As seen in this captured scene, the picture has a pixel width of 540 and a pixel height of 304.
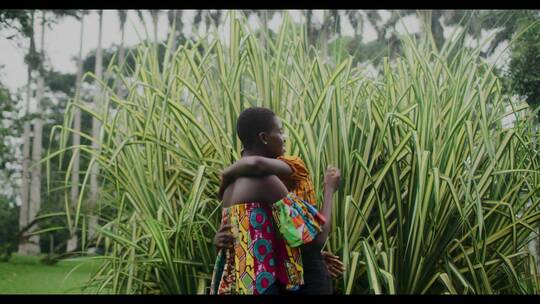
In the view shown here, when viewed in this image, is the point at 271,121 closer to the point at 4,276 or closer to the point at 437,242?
the point at 437,242

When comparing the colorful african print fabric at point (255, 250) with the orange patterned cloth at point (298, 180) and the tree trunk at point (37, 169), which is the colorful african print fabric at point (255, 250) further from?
the tree trunk at point (37, 169)

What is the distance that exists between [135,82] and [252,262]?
5.23 feet

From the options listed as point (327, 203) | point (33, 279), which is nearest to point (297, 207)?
point (327, 203)

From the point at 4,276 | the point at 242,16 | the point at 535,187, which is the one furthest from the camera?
the point at 4,276

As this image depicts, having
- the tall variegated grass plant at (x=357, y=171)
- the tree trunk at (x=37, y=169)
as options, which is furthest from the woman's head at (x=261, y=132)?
the tree trunk at (x=37, y=169)

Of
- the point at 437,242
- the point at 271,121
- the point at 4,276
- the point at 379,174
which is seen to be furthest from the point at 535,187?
the point at 4,276

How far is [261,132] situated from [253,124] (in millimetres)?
33

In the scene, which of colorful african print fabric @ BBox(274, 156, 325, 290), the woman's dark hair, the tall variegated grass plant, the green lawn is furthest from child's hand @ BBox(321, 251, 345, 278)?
the green lawn

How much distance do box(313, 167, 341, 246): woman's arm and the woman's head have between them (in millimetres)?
162

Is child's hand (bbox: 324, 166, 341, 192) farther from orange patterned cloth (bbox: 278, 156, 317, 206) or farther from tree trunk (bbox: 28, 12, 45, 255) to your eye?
tree trunk (bbox: 28, 12, 45, 255)

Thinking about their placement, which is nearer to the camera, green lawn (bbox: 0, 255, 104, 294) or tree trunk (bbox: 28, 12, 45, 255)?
green lawn (bbox: 0, 255, 104, 294)

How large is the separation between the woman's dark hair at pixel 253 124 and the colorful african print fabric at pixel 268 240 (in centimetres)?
20

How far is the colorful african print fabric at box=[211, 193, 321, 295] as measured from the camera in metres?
1.86

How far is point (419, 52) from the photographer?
10.3 ft
